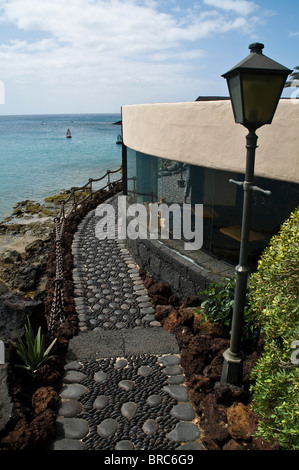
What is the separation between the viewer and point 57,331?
621cm

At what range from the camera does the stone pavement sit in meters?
4.13

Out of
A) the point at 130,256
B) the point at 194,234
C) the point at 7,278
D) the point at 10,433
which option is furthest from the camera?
the point at 7,278

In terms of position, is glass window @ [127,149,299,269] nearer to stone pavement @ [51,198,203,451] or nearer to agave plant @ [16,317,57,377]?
stone pavement @ [51,198,203,451]

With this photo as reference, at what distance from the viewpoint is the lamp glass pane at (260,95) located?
337cm

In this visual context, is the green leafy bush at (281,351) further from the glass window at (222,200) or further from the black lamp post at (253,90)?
the glass window at (222,200)

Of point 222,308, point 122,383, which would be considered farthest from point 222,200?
point 122,383

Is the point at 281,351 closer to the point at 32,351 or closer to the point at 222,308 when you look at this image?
the point at 222,308

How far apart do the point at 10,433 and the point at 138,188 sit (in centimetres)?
726

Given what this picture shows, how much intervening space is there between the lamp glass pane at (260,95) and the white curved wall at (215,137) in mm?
1214

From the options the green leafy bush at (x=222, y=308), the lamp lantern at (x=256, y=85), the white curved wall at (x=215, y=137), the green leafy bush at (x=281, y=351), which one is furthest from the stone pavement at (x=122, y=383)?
the lamp lantern at (x=256, y=85)

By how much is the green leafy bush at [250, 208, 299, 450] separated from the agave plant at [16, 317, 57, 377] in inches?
115

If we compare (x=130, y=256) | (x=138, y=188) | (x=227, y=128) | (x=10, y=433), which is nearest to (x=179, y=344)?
(x=10, y=433)

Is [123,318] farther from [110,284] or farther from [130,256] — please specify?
[130,256]

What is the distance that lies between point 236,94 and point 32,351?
13.4 feet
